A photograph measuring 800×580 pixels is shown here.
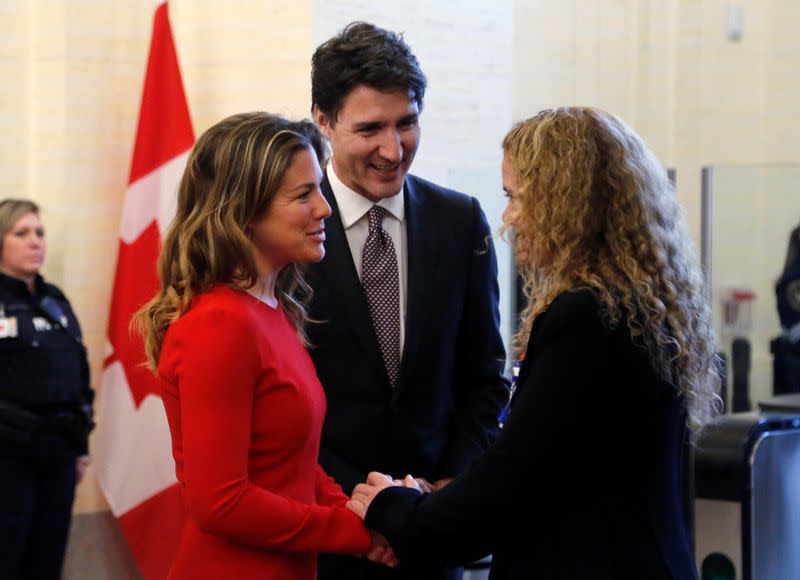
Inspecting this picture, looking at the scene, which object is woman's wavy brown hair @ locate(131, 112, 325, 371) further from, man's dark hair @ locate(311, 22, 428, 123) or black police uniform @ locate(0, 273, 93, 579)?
black police uniform @ locate(0, 273, 93, 579)

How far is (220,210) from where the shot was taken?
196cm

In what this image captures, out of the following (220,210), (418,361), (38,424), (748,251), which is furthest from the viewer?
(748,251)

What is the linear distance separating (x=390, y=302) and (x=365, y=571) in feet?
1.80

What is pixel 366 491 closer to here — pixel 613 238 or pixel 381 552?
pixel 381 552

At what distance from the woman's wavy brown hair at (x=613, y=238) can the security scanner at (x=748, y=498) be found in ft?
4.88

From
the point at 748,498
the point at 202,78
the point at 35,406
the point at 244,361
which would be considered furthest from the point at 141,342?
the point at 244,361

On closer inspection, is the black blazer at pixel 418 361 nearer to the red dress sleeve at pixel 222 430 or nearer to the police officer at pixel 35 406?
the red dress sleeve at pixel 222 430

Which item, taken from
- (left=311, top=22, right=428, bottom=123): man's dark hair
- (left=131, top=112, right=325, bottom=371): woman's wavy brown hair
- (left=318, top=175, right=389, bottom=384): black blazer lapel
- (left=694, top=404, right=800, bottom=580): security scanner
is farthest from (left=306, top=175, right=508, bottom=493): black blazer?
(left=694, top=404, right=800, bottom=580): security scanner

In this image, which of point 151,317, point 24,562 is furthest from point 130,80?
point 151,317

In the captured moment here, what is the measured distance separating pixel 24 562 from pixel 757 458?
10.0ft

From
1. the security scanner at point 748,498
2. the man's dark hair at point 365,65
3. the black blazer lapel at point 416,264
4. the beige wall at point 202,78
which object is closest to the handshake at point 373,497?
the black blazer lapel at point 416,264

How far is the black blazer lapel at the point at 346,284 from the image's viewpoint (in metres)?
2.44

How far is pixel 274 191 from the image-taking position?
200 cm

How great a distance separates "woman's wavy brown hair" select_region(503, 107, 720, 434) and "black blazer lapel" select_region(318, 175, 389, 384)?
1.68 ft
